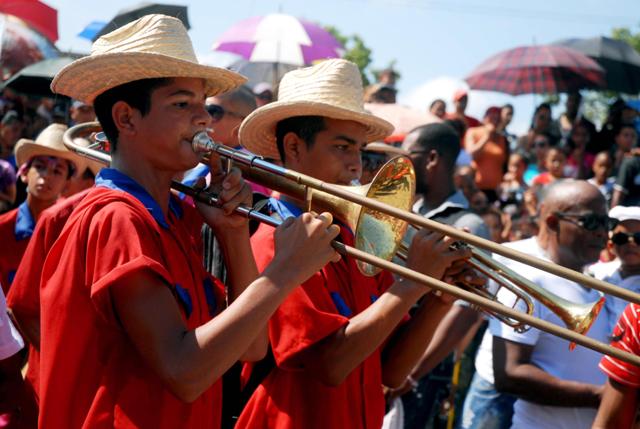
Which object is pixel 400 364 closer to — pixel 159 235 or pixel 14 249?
pixel 159 235

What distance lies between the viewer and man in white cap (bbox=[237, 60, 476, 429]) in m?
3.37

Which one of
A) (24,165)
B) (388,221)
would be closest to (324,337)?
(388,221)

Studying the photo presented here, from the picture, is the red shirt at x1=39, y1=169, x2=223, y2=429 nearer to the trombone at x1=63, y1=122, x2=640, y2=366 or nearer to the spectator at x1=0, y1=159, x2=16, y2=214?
the trombone at x1=63, y1=122, x2=640, y2=366

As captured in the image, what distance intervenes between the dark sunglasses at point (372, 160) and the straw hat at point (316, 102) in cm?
175

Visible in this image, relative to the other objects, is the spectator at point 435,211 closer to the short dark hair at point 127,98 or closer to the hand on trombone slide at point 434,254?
the hand on trombone slide at point 434,254

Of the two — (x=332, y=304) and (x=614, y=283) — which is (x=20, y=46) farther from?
(x=332, y=304)

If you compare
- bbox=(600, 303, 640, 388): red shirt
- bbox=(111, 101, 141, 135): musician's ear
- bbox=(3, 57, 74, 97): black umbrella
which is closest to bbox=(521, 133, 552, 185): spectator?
bbox=(3, 57, 74, 97): black umbrella

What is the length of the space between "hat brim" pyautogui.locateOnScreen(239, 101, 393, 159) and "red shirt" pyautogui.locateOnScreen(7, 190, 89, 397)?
28.2 inches

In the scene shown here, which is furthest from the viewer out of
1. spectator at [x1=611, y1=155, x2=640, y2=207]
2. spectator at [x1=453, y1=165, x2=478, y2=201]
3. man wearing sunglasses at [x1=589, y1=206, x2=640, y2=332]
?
spectator at [x1=611, y1=155, x2=640, y2=207]

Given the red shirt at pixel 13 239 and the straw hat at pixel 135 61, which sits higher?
the straw hat at pixel 135 61

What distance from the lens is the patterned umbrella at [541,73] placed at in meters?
12.9

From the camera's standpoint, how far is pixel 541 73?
42.5 feet

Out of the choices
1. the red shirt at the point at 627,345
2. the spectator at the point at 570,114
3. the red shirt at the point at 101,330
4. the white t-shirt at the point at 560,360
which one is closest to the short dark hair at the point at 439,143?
the white t-shirt at the point at 560,360

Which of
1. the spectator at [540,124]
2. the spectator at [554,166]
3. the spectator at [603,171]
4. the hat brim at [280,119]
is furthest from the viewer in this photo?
the spectator at [540,124]
